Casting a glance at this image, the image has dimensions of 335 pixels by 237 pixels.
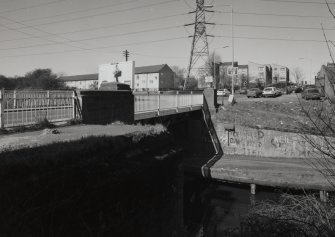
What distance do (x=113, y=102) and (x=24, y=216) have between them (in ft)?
26.4

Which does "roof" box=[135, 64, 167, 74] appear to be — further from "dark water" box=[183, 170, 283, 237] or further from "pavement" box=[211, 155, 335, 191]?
"dark water" box=[183, 170, 283, 237]

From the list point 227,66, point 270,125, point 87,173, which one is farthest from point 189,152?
point 227,66

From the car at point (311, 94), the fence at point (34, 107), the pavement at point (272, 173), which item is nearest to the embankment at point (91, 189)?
the fence at point (34, 107)

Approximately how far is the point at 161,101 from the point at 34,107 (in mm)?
8928

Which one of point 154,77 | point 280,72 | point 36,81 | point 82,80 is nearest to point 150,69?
point 154,77

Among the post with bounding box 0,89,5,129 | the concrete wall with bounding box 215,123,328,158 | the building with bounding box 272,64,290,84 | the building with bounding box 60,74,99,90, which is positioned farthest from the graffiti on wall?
the building with bounding box 272,64,290,84

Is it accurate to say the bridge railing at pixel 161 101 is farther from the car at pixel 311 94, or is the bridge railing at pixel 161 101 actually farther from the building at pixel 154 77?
the building at pixel 154 77

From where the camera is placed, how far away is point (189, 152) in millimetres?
26828

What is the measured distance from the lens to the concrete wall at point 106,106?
1098cm

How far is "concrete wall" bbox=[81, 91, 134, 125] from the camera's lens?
10981 millimetres

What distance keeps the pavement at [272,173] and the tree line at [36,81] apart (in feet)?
131

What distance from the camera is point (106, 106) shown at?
38.2ft

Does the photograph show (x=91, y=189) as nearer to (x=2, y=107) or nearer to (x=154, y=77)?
(x=2, y=107)

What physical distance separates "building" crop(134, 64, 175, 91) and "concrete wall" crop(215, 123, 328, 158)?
68.4m
